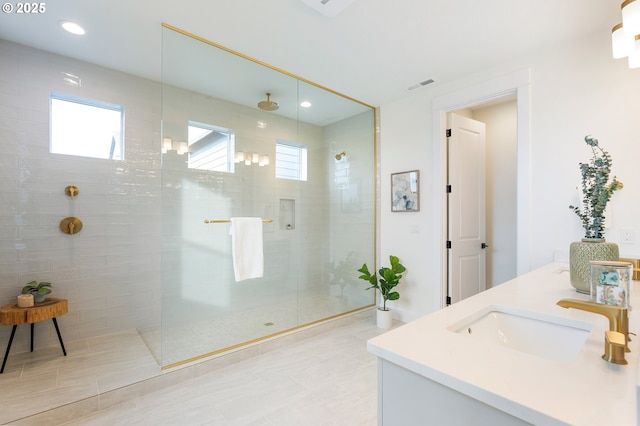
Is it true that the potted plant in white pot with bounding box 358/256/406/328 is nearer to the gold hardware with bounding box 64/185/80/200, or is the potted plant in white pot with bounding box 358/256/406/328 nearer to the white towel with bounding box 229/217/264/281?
the white towel with bounding box 229/217/264/281

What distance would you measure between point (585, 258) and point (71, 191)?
376 centimetres

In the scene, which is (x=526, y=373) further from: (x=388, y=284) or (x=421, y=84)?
(x=421, y=84)

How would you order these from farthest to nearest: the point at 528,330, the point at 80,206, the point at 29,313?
the point at 80,206, the point at 29,313, the point at 528,330

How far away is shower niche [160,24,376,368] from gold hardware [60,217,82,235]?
0.93 meters

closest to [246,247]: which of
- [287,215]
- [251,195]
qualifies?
[251,195]

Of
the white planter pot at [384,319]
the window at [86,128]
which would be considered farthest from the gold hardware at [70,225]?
the white planter pot at [384,319]

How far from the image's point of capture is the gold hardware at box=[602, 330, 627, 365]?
2.24 ft

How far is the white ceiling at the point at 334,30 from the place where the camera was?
1.97m

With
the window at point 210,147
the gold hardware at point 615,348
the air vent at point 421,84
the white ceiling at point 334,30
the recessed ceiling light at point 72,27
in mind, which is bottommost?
the gold hardware at point 615,348

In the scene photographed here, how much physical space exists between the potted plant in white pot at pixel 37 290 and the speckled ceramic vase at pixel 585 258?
3.58m

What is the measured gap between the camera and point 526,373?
67 cm

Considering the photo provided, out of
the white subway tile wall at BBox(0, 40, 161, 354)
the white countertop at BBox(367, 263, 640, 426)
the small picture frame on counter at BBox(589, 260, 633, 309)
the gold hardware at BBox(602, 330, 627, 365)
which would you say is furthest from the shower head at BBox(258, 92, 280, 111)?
the gold hardware at BBox(602, 330, 627, 365)

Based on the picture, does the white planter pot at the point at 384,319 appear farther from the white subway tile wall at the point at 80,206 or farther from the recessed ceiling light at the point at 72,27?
the recessed ceiling light at the point at 72,27

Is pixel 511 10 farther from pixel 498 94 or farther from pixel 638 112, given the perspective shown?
pixel 638 112
